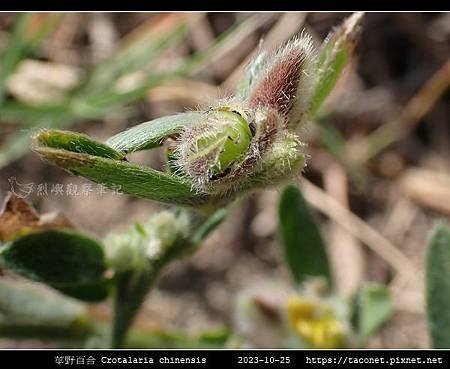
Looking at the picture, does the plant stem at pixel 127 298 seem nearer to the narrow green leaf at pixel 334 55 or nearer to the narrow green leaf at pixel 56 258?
the narrow green leaf at pixel 56 258

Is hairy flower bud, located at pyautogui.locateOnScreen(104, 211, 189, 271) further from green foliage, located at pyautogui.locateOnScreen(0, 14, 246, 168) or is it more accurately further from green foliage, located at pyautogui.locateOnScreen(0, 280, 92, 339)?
green foliage, located at pyautogui.locateOnScreen(0, 14, 246, 168)

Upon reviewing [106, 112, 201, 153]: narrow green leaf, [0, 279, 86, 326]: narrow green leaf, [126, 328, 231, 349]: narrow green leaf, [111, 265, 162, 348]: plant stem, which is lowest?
[106, 112, 201, 153]: narrow green leaf

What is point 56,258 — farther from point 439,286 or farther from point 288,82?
point 439,286

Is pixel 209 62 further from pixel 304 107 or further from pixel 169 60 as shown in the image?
pixel 304 107

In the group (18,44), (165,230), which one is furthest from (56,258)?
(18,44)

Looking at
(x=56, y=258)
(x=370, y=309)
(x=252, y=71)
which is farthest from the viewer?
(x=370, y=309)

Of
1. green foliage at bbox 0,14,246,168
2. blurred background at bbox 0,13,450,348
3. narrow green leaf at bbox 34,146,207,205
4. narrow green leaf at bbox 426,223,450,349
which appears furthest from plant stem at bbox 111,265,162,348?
green foliage at bbox 0,14,246,168
